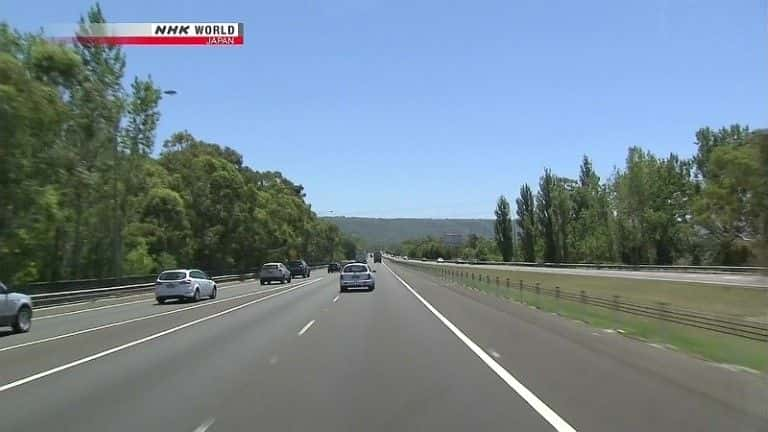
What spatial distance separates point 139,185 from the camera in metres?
55.2

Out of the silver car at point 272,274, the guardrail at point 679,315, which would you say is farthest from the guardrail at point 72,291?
the guardrail at point 679,315

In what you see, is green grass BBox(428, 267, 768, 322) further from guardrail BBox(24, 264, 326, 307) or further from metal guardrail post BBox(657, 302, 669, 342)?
guardrail BBox(24, 264, 326, 307)

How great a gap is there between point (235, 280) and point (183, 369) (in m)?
60.2

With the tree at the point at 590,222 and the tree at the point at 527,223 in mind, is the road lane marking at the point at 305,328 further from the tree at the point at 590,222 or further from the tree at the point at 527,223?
the tree at the point at 527,223

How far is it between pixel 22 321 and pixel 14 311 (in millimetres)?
608

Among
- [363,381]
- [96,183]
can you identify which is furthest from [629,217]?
[363,381]

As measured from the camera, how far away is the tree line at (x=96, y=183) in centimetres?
3519

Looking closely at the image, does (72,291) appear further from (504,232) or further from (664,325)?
(504,232)

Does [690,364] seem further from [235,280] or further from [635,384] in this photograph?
[235,280]

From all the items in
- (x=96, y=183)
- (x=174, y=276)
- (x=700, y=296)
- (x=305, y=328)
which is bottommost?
(x=305, y=328)

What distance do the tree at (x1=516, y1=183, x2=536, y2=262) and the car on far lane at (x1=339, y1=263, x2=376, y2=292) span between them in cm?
7325

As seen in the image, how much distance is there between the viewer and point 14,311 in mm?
20922

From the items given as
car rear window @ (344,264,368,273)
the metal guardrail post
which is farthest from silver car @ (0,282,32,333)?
car rear window @ (344,264,368,273)

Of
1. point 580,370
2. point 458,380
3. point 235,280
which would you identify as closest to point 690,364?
point 580,370
